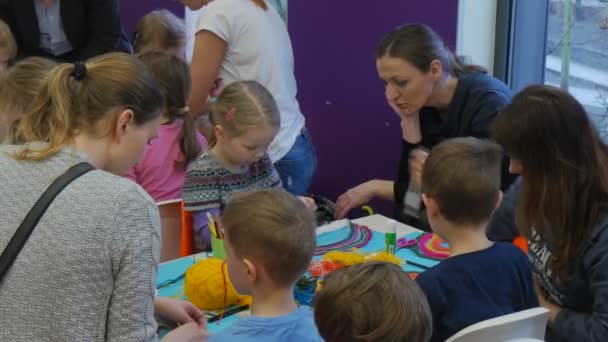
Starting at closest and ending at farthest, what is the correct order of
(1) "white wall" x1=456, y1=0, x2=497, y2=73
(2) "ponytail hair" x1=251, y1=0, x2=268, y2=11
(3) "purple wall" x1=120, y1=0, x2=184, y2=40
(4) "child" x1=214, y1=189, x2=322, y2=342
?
(4) "child" x1=214, y1=189, x2=322, y2=342, (2) "ponytail hair" x1=251, y1=0, x2=268, y2=11, (1) "white wall" x1=456, y1=0, x2=497, y2=73, (3) "purple wall" x1=120, y1=0, x2=184, y2=40

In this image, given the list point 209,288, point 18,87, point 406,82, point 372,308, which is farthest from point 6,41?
point 372,308

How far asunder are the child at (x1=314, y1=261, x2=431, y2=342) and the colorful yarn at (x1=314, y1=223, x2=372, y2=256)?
0.92 meters

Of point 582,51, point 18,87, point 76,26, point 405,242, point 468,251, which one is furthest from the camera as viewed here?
point 76,26

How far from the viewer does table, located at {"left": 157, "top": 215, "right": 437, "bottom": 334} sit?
1.93 metres

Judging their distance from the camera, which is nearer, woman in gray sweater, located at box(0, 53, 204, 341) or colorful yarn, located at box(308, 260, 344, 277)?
woman in gray sweater, located at box(0, 53, 204, 341)

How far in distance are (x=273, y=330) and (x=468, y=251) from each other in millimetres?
562

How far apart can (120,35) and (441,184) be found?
7.31ft

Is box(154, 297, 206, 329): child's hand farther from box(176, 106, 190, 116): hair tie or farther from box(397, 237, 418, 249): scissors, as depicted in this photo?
box(176, 106, 190, 116): hair tie

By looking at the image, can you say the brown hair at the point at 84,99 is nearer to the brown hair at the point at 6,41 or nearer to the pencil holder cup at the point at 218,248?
the pencil holder cup at the point at 218,248

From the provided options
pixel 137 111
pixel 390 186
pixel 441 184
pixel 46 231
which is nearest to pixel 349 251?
pixel 441 184

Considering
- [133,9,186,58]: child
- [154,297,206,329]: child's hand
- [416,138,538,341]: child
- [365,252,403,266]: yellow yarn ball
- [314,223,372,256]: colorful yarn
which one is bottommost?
[314,223,372,256]: colorful yarn

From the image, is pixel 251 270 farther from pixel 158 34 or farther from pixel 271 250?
pixel 158 34

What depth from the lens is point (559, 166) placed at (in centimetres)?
170

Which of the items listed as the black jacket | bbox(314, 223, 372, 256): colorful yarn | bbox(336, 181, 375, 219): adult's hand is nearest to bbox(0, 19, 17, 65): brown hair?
the black jacket
